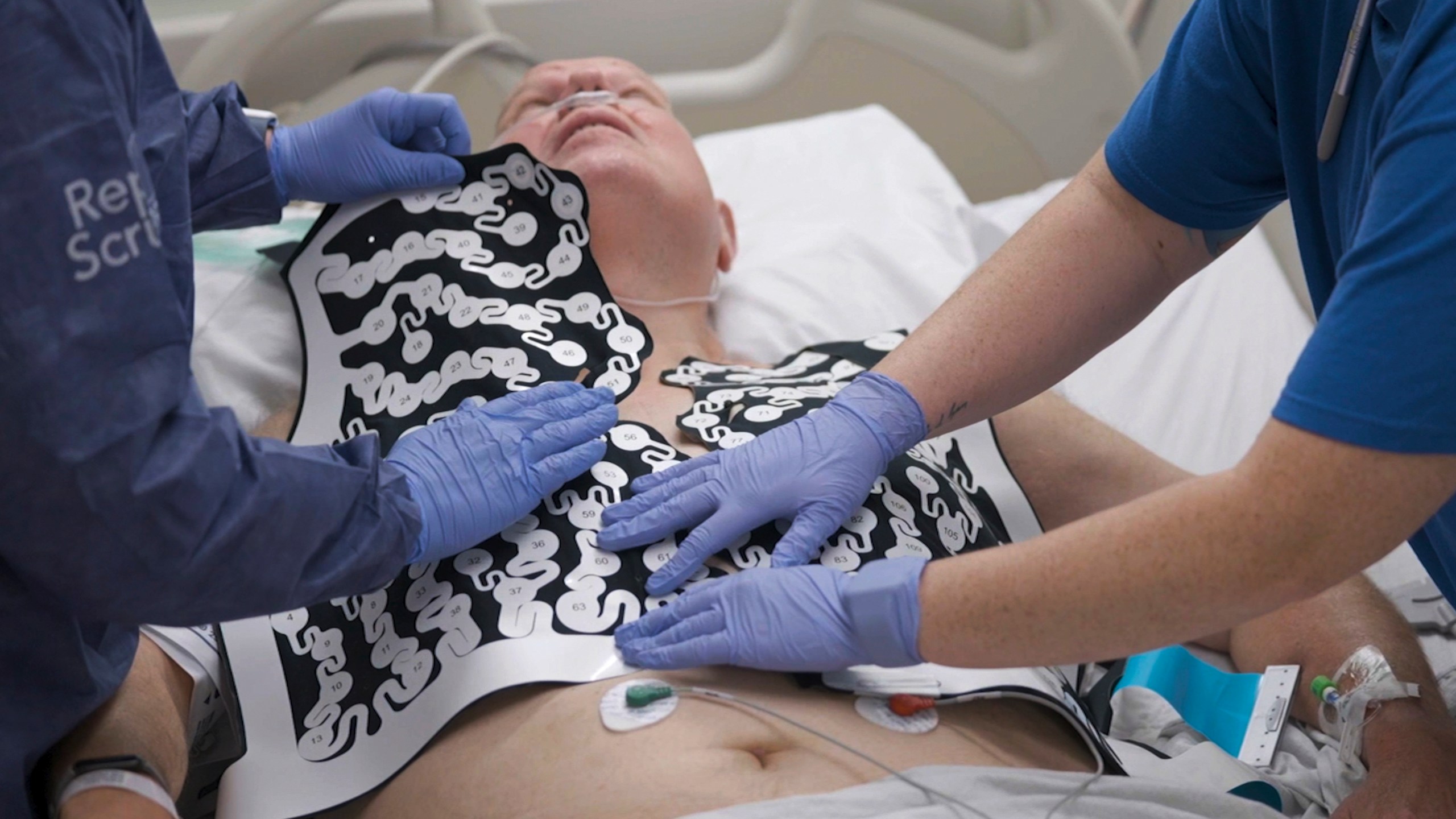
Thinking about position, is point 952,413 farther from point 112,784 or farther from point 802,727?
point 112,784

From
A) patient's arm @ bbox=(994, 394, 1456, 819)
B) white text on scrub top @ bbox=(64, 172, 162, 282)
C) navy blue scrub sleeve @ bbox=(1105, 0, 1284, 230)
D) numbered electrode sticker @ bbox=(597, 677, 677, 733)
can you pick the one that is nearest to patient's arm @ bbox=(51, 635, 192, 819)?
numbered electrode sticker @ bbox=(597, 677, 677, 733)

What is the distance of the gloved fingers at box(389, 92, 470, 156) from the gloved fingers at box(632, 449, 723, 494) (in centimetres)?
77

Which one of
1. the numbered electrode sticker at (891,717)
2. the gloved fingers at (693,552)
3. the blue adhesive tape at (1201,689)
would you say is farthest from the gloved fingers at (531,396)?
the blue adhesive tape at (1201,689)

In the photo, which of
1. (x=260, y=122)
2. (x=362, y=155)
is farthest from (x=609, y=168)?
(x=260, y=122)

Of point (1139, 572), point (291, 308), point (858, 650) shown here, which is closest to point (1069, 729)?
point (858, 650)

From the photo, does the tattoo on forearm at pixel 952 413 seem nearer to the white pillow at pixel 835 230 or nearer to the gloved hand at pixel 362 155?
the white pillow at pixel 835 230

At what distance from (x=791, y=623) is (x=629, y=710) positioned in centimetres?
20

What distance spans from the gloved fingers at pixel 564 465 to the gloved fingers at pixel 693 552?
163 millimetres

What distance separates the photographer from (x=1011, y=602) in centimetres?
109

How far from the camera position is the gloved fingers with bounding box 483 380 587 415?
60.1 inches

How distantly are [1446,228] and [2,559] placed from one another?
1.24 meters

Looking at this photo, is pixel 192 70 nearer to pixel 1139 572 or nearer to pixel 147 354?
pixel 147 354

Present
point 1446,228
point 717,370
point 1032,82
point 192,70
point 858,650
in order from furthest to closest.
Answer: point 1032,82 → point 192,70 → point 717,370 → point 858,650 → point 1446,228

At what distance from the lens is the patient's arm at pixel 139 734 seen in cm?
122
